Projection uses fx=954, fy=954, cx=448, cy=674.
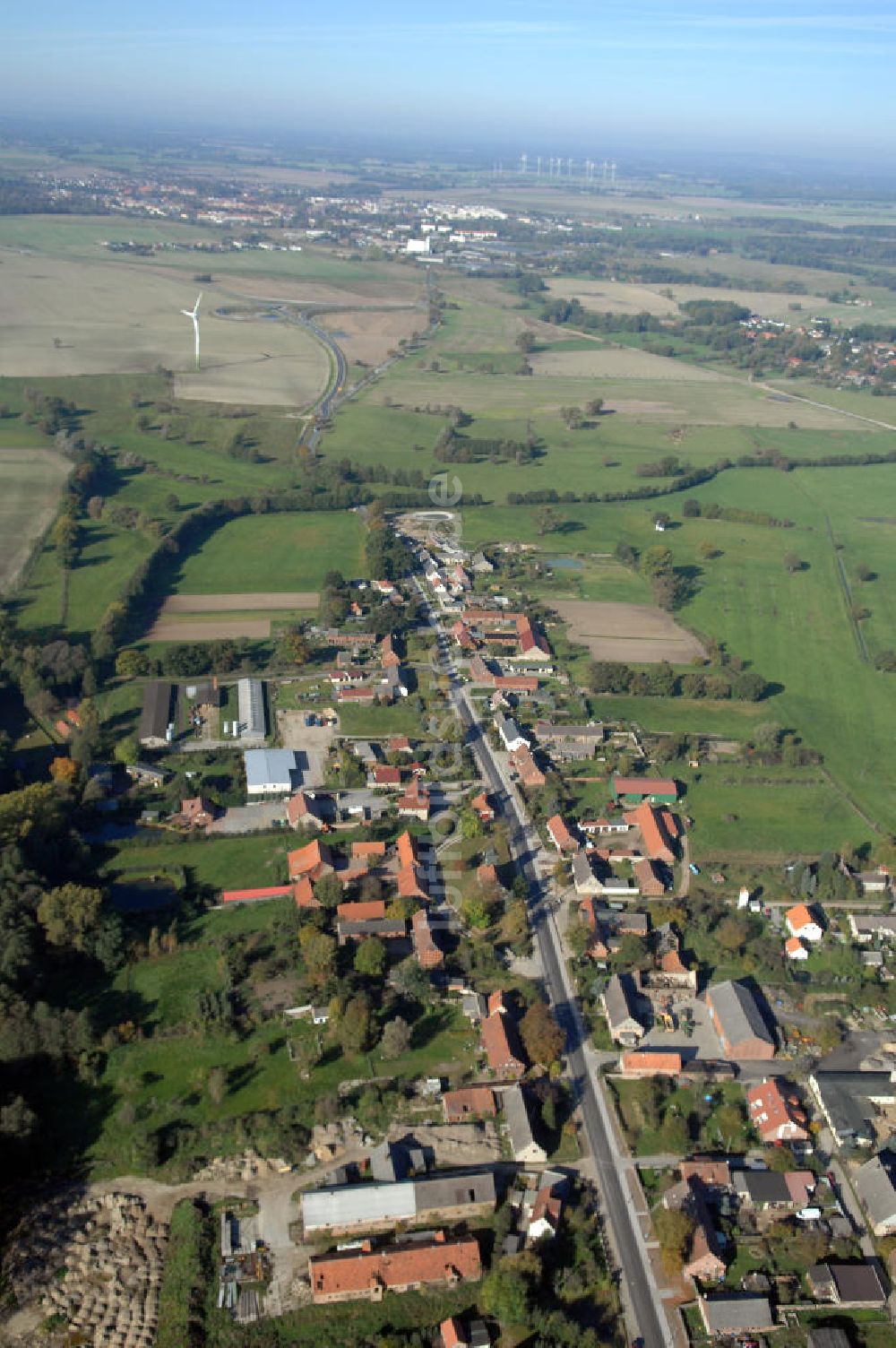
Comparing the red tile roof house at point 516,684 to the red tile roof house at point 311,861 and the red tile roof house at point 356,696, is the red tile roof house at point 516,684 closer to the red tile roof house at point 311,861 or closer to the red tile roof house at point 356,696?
the red tile roof house at point 356,696

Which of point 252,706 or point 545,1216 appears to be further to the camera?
point 252,706

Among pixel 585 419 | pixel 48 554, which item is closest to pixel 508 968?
pixel 48 554

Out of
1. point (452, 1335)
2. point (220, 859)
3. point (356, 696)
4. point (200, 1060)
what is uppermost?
point (356, 696)

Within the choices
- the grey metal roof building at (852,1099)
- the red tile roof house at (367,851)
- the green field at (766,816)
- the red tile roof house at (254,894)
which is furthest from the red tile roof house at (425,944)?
the grey metal roof building at (852,1099)

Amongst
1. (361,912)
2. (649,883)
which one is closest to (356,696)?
(361,912)

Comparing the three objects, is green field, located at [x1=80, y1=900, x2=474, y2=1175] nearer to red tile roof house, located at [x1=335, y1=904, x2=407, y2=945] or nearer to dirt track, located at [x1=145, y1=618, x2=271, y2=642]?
red tile roof house, located at [x1=335, y1=904, x2=407, y2=945]

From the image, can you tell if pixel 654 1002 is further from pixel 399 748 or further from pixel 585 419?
pixel 585 419

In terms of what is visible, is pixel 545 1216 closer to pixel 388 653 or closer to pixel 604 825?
pixel 604 825
